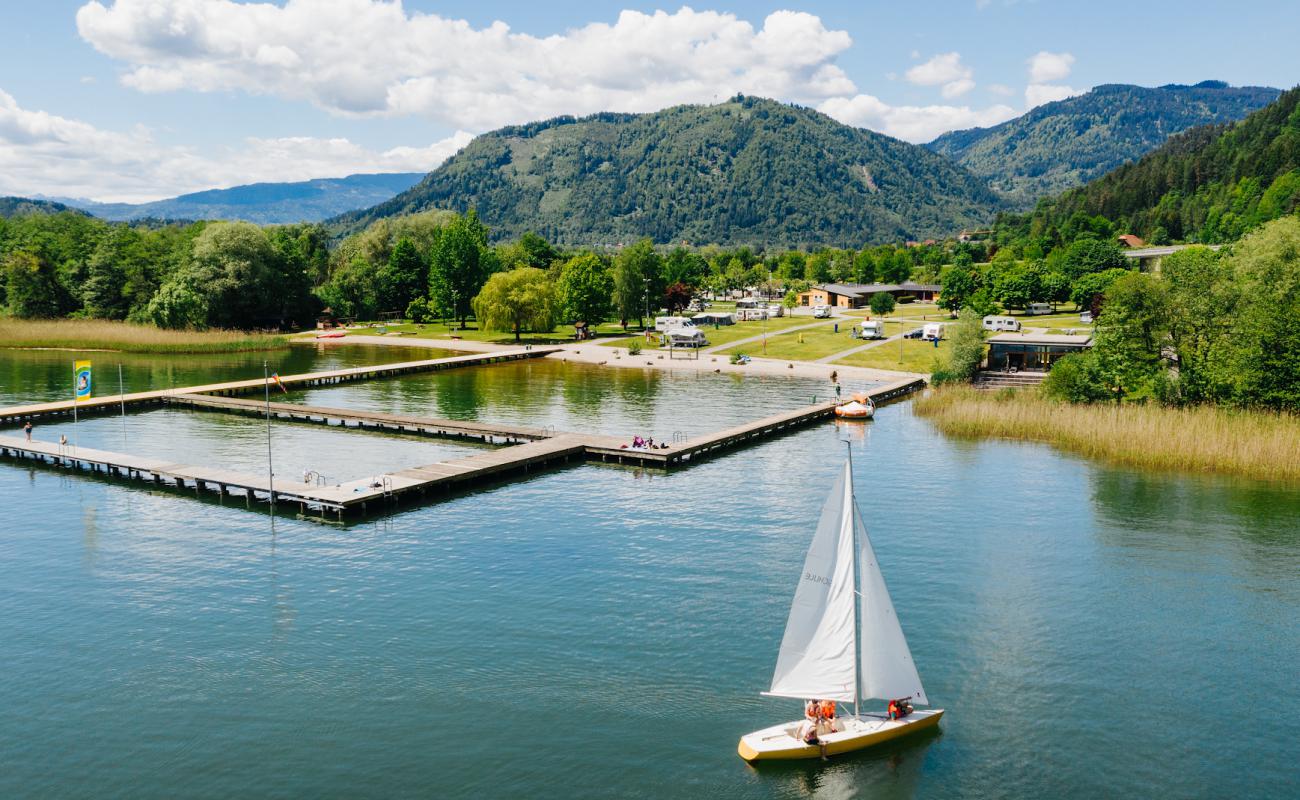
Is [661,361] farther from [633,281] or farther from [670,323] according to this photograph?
[633,281]

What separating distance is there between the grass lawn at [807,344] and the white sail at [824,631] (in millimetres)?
101947

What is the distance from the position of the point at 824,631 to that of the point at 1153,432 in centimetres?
5344

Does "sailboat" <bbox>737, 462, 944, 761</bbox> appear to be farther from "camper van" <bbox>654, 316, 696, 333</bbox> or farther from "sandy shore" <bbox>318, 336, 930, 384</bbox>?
"camper van" <bbox>654, 316, 696, 333</bbox>

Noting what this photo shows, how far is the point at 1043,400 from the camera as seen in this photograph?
8569 cm

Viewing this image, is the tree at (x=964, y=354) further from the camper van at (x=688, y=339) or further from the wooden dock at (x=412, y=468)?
the camper van at (x=688, y=339)

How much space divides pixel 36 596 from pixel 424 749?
83.8 ft

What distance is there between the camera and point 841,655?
30672 millimetres

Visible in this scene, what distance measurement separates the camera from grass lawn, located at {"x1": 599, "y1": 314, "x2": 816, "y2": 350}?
6038 inches

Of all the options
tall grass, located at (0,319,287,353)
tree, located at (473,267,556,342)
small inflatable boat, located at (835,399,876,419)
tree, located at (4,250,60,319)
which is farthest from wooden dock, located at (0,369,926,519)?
tree, located at (4,250,60,319)

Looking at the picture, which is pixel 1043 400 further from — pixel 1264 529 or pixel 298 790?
pixel 298 790

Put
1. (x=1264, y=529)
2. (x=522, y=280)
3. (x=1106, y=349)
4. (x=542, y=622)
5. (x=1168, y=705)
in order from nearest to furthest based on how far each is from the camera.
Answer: (x=1168, y=705)
(x=542, y=622)
(x=1264, y=529)
(x=1106, y=349)
(x=522, y=280)

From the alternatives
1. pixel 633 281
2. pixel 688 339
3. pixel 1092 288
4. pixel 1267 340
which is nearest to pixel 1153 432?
pixel 1267 340

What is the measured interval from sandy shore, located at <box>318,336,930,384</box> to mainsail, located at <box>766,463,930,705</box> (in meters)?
82.5

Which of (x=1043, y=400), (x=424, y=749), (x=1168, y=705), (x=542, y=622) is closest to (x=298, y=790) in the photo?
(x=424, y=749)
